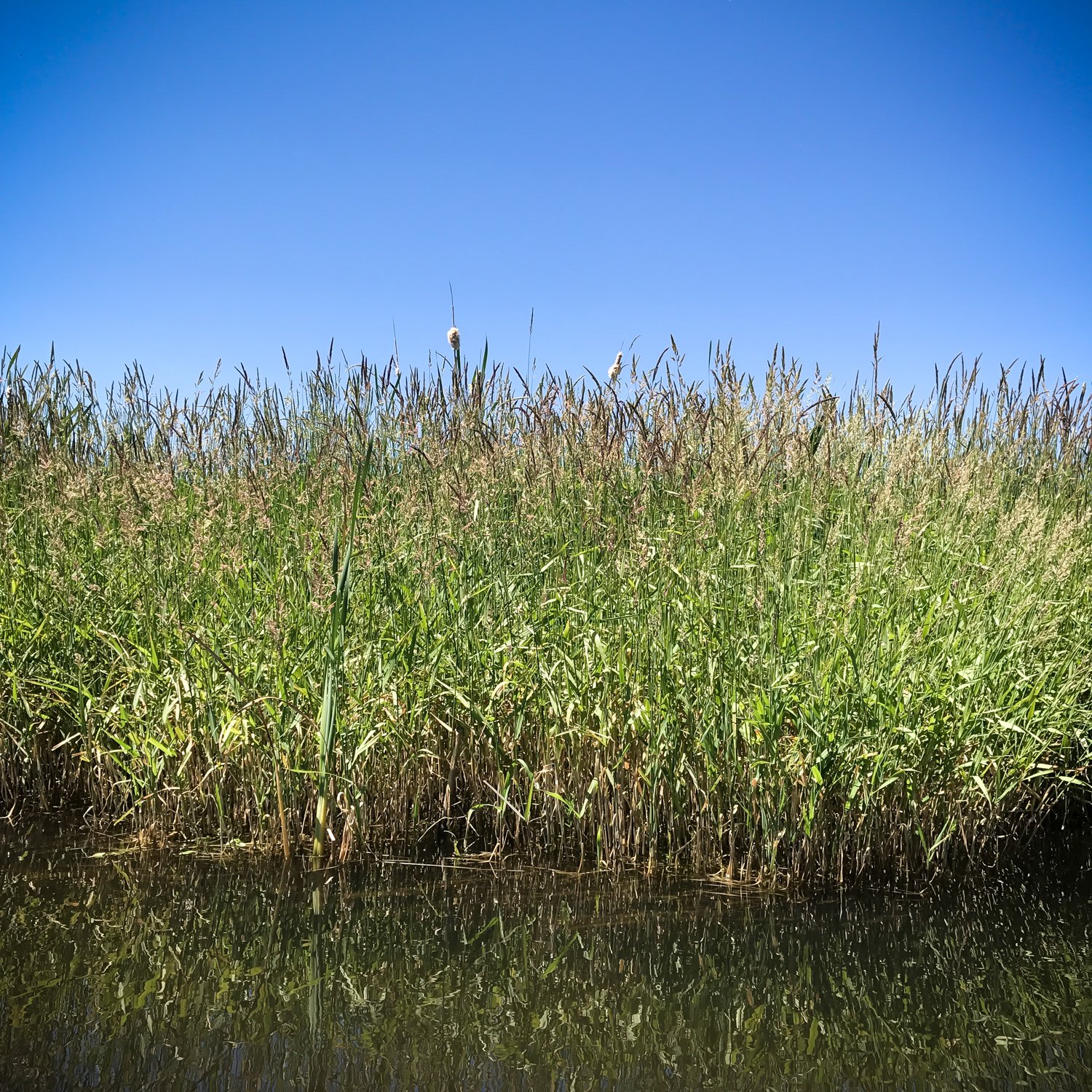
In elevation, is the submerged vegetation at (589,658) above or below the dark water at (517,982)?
above

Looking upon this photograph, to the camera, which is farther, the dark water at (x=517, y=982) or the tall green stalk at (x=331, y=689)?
the tall green stalk at (x=331, y=689)

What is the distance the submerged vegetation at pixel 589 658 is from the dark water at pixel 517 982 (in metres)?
0.25

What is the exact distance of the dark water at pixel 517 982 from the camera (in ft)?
5.95

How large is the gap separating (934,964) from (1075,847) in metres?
1.28

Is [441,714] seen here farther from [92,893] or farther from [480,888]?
[92,893]

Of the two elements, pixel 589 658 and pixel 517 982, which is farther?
pixel 589 658

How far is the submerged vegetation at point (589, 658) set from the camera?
9.06 ft

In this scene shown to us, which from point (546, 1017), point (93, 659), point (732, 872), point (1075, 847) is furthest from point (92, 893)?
point (1075, 847)

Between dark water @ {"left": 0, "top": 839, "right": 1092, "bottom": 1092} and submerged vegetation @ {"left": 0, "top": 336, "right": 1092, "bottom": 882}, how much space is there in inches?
10.0

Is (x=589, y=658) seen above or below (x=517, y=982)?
above

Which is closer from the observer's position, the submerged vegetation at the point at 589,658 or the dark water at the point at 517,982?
the dark water at the point at 517,982

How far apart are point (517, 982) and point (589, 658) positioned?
3.59ft

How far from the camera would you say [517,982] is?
2176 millimetres

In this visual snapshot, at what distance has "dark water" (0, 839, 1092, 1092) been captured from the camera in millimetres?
1813
